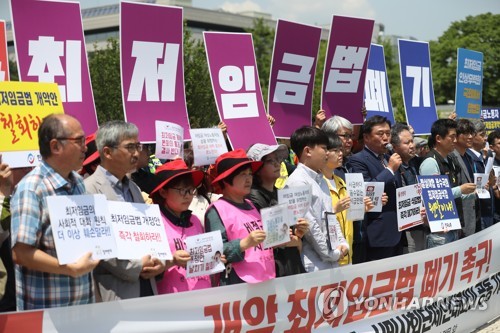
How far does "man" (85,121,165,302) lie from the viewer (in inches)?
169

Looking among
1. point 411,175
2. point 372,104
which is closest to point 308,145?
point 411,175

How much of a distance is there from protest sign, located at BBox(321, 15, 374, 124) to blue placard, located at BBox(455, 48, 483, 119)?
2.87 metres

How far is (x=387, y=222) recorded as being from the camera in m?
6.96

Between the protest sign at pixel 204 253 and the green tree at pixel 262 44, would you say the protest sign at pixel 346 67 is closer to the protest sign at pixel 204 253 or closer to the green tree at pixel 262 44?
the protest sign at pixel 204 253

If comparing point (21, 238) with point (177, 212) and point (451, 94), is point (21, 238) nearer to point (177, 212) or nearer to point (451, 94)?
point (177, 212)

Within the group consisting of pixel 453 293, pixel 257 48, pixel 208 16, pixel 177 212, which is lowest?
pixel 453 293

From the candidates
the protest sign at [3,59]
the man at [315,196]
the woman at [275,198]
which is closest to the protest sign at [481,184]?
the man at [315,196]

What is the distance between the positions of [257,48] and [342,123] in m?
44.0

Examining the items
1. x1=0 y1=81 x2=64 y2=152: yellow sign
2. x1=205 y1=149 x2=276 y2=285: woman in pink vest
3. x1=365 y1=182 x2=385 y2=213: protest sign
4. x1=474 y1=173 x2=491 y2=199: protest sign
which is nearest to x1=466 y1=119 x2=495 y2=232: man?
x1=474 y1=173 x2=491 y2=199: protest sign

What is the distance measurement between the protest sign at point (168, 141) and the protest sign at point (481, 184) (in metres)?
3.74

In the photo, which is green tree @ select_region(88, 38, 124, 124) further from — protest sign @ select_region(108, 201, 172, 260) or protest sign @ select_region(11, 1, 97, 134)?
protest sign @ select_region(108, 201, 172, 260)

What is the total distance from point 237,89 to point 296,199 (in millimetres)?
2216

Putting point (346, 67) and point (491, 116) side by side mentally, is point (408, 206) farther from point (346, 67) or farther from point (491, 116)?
point (491, 116)

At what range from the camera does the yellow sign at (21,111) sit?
16.5 feet
